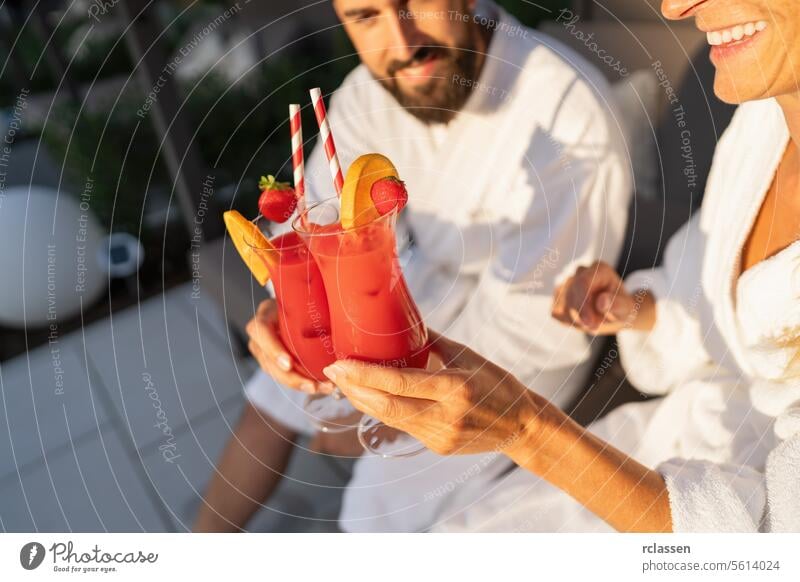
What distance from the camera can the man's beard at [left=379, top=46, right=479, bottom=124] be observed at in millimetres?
634

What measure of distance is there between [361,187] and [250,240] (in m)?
0.11

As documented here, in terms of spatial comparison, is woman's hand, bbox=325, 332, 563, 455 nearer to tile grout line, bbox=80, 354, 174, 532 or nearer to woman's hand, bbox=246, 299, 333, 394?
woman's hand, bbox=246, 299, 333, 394

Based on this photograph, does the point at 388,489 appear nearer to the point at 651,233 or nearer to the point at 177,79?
the point at 651,233

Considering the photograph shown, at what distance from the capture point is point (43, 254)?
3.21ft

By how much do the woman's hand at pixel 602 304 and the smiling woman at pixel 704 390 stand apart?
11 mm

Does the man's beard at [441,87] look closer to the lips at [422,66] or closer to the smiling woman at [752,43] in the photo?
the lips at [422,66]

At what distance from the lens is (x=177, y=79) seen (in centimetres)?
87

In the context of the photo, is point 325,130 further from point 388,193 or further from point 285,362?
point 285,362

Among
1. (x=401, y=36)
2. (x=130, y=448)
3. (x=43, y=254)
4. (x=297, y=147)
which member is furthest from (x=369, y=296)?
(x=43, y=254)

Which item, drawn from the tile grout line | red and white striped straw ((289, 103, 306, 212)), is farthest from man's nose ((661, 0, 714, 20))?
the tile grout line

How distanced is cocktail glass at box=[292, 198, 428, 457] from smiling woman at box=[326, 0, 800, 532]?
28 mm

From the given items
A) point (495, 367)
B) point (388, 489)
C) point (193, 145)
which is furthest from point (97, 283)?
point (495, 367)
